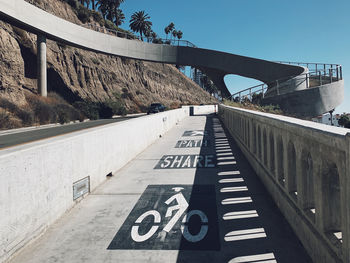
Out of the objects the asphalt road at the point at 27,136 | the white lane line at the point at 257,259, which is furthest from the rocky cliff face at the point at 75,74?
the white lane line at the point at 257,259

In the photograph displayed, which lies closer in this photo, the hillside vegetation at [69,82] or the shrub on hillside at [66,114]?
the hillside vegetation at [69,82]

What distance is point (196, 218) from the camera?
17.6 ft

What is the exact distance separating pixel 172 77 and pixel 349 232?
89.0 metres

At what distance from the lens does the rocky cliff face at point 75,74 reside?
34.9 metres

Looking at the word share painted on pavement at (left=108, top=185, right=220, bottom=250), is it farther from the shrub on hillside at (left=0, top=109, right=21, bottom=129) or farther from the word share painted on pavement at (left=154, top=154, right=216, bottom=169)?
the shrub on hillside at (left=0, top=109, right=21, bottom=129)

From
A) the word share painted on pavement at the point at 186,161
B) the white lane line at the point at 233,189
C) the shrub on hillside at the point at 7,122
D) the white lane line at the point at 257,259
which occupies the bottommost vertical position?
the white lane line at the point at 257,259

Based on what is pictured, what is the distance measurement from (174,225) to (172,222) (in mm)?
131

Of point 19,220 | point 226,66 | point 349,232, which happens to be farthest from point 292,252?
point 226,66

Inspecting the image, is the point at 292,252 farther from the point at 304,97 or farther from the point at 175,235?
the point at 304,97

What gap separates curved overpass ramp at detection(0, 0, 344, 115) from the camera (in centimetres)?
3266

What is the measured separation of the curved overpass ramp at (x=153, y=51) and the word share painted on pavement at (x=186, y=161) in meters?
26.5

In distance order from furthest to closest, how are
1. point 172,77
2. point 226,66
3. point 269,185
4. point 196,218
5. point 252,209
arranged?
1. point 172,77
2. point 226,66
3. point 269,185
4. point 252,209
5. point 196,218

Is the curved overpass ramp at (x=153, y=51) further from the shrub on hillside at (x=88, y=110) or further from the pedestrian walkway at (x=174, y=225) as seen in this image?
the pedestrian walkway at (x=174, y=225)

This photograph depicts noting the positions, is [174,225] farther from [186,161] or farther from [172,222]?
[186,161]
